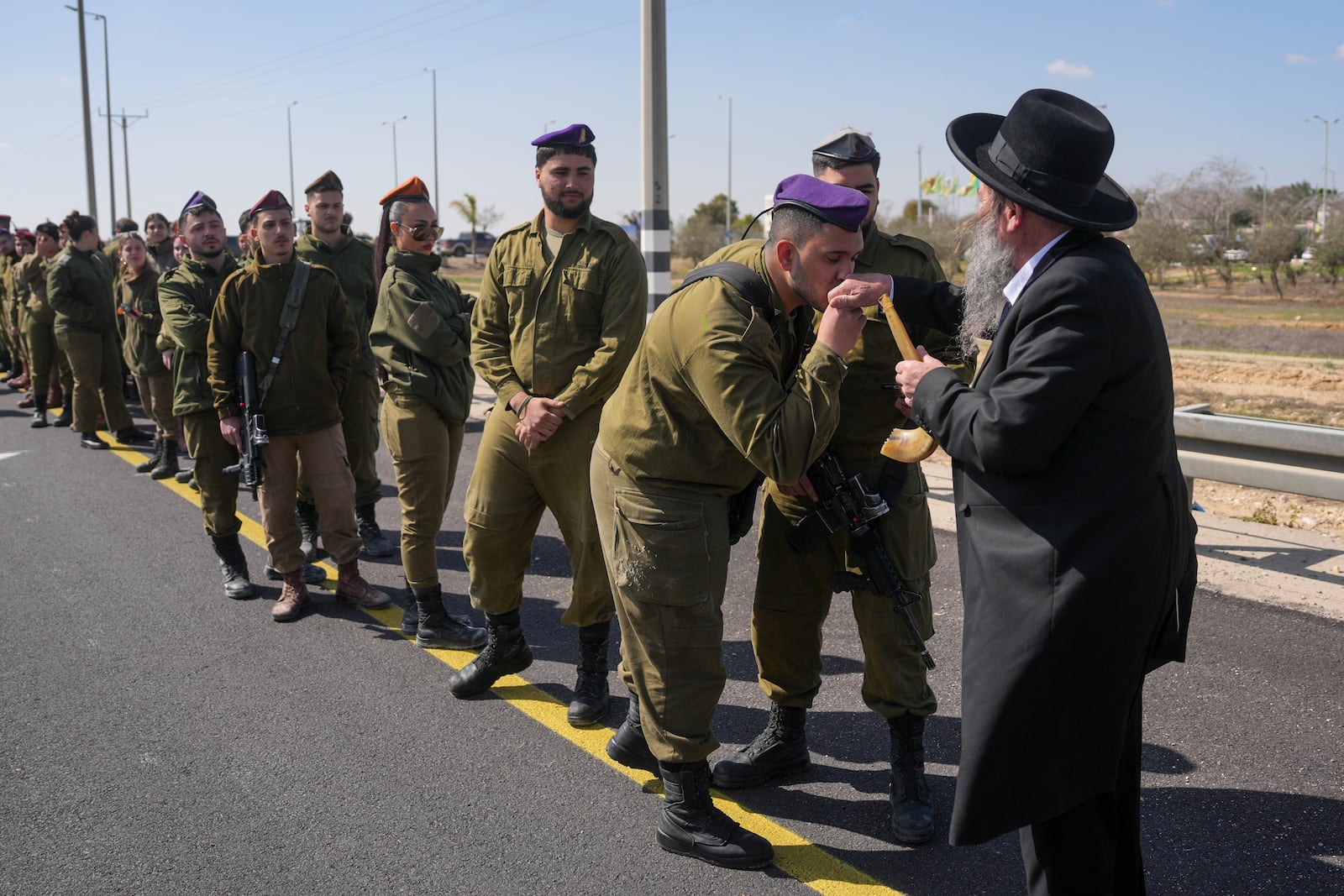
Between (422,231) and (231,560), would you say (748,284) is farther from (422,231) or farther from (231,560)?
(231,560)

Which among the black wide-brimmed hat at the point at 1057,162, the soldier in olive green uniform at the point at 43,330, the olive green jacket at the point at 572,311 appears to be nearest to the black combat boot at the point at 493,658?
the olive green jacket at the point at 572,311

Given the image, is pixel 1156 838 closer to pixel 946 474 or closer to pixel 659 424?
pixel 659 424

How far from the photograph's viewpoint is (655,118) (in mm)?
10484

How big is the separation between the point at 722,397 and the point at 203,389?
429 cm

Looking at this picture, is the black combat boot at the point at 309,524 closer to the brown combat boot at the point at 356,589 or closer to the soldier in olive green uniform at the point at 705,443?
the brown combat boot at the point at 356,589

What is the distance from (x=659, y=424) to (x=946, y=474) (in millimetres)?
6055

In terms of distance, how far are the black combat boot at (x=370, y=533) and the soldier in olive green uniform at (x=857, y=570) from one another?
3672 mm

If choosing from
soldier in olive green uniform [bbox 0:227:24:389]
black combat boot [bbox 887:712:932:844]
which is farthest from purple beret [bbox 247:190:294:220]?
soldier in olive green uniform [bbox 0:227:24:389]

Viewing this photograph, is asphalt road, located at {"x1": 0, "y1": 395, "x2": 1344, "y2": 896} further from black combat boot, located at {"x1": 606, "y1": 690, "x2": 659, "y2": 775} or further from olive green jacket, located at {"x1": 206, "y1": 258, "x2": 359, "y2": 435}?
olive green jacket, located at {"x1": 206, "y1": 258, "x2": 359, "y2": 435}

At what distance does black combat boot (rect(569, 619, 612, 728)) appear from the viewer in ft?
14.6

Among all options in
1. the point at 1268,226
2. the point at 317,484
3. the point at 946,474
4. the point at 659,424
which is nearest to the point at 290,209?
the point at 317,484

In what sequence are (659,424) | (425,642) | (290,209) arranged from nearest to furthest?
(659,424) → (425,642) → (290,209)

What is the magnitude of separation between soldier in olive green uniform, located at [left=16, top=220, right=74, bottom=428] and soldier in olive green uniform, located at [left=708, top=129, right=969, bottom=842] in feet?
35.3

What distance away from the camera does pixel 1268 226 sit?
112 feet
